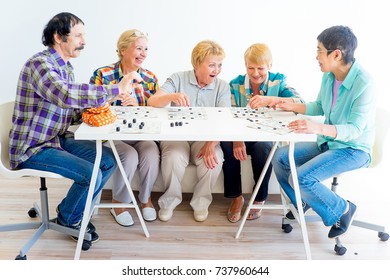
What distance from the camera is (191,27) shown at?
13.2 ft

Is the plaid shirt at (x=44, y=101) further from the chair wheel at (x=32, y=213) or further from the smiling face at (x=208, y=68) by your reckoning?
the smiling face at (x=208, y=68)

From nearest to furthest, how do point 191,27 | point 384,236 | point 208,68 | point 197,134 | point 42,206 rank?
point 197,134 < point 42,206 < point 384,236 < point 208,68 < point 191,27

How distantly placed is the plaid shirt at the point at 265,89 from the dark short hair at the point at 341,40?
505 millimetres

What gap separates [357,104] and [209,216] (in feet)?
3.93

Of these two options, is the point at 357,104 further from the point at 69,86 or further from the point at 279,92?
the point at 69,86

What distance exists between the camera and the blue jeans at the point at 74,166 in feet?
7.56

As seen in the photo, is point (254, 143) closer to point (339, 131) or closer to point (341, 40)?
point (339, 131)

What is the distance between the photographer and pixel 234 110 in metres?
2.64

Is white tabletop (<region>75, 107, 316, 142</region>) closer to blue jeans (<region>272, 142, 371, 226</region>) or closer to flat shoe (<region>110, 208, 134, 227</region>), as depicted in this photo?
blue jeans (<region>272, 142, 371, 226</region>)

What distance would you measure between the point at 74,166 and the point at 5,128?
Result: 0.51 metres

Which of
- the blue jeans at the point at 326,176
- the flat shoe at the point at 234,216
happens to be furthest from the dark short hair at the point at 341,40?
the flat shoe at the point at 234,216

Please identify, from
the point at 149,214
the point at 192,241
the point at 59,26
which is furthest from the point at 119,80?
the point at 192,241

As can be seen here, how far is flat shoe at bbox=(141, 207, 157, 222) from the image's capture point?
2.78 meters

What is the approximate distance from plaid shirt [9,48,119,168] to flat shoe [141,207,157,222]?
0.73 metres
